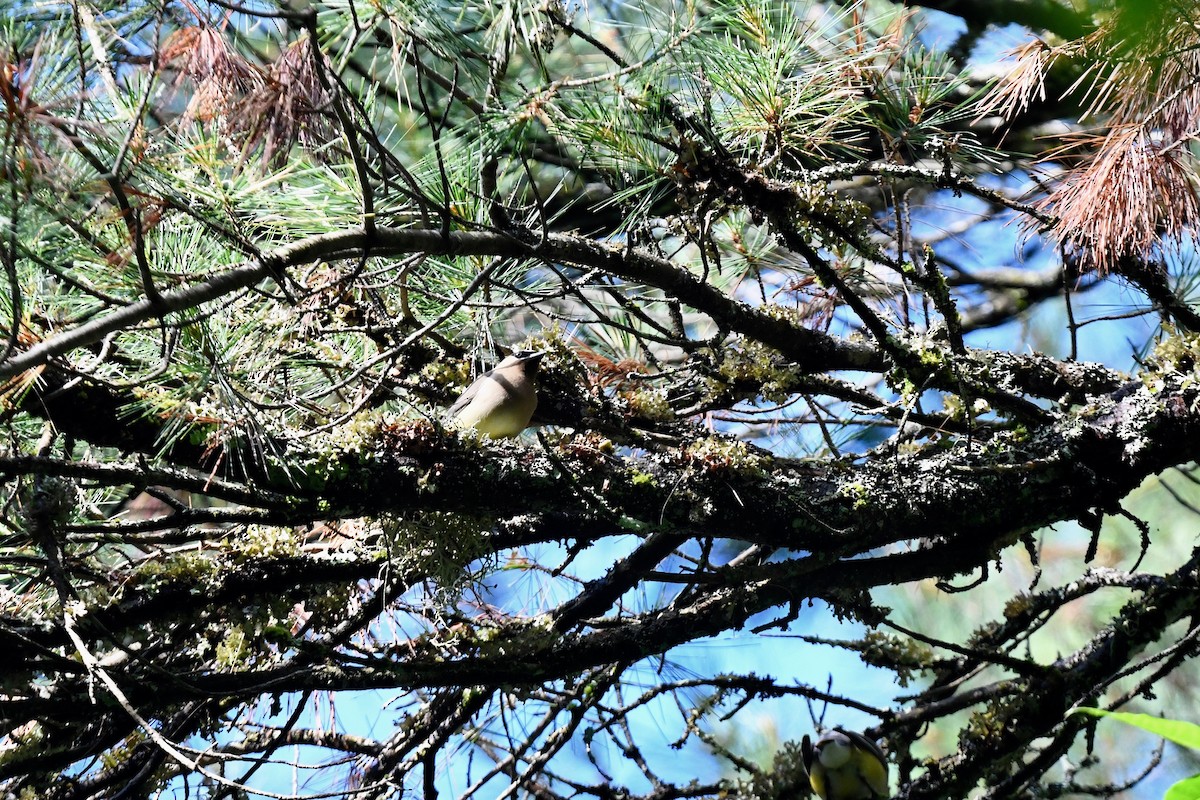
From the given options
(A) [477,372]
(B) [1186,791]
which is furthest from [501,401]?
(B) [1186,791]

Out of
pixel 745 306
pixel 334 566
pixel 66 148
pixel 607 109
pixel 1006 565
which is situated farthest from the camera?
pixel 1006 565

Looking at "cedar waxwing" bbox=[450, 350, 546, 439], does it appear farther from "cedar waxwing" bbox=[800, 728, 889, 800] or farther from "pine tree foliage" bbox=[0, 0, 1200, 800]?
"cedar waxwing" bbox=[800, 728, 889, 800]

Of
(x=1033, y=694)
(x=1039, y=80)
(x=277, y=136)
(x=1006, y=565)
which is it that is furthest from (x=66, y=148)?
(x=1006, y=565)

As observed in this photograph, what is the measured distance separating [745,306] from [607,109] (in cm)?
62

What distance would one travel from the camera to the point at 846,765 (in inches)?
115

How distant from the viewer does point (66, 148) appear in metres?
1.54

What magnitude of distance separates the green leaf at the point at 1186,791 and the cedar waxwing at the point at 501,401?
162 centimetres

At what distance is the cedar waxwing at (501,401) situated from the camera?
2.39 metres

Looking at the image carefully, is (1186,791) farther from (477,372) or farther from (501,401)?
(477,372)

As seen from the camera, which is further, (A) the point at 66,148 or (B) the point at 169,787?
(B) the point at 169,787

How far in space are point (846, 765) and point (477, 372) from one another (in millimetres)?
1569

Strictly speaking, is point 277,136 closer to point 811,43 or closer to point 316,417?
point 316,417

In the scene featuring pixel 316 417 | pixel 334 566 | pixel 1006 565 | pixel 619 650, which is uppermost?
pixel 1006 565

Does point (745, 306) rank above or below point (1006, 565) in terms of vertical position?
below
